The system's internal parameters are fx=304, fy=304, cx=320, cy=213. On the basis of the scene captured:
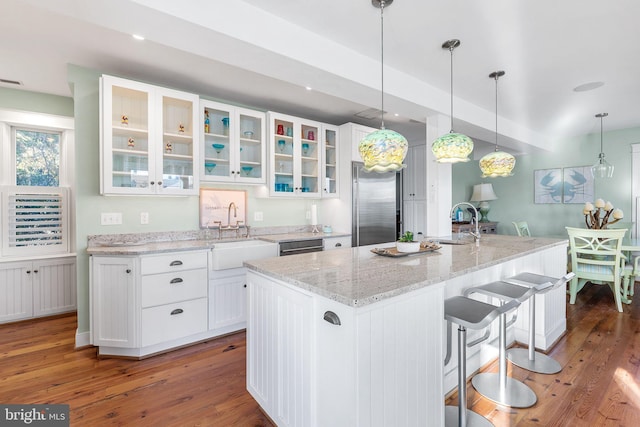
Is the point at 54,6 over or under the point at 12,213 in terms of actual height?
over

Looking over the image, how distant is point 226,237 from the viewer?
3.45m

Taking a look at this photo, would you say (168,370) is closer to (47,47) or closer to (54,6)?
(54,6)

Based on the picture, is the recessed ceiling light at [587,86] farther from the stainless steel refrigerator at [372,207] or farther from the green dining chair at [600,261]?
the stainless steel refrigerator at [372,207]

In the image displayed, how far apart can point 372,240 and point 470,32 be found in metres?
2.69

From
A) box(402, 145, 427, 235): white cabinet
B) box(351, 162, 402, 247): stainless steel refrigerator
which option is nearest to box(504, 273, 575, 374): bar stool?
box(351, 162, 402, 247): stainless steel refrigerator

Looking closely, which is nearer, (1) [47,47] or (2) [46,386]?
(2) [46,386]

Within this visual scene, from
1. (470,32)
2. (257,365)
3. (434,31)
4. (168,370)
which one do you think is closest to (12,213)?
(168,370)

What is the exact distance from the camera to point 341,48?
2.35m

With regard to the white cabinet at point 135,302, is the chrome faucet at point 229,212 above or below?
above

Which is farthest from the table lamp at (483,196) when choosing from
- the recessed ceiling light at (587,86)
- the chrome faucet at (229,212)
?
the chrome faucet at (229,212)

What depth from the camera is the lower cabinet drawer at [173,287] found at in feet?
8.27

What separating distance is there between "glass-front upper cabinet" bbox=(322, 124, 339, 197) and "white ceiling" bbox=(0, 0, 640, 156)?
0.55 metres

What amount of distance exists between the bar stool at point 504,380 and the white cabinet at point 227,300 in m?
2.05

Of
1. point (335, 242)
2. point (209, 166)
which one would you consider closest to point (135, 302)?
point (209, 166)
